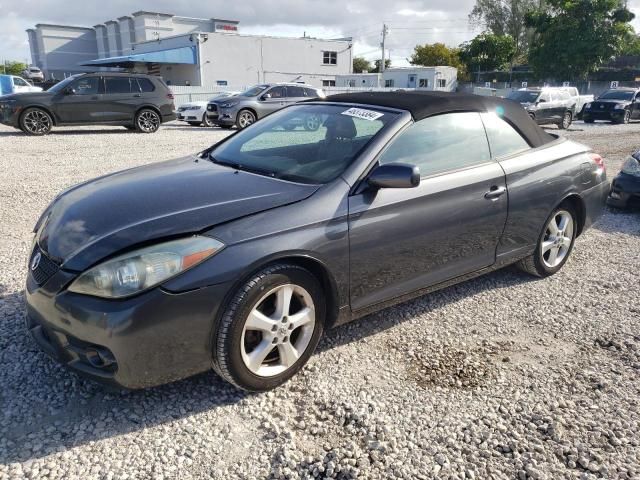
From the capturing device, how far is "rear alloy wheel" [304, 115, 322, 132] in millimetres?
3804

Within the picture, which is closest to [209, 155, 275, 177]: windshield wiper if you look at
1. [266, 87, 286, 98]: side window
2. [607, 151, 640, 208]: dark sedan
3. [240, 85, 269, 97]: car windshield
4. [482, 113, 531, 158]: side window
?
[482, 113, 531, 158]: side window

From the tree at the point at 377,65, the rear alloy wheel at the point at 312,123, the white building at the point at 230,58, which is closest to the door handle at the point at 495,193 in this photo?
the rear alloy wheel at the point at 312,123

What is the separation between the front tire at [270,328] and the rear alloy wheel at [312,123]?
1378 mm

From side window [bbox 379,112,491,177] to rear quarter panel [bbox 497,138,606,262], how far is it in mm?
305

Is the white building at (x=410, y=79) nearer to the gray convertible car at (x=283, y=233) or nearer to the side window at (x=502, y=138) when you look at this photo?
the side window at (x=502, y=138)

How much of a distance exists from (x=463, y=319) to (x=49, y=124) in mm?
13550

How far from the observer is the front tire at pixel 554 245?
4391 millimetres

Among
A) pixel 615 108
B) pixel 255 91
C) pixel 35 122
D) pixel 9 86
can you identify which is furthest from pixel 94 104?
pixel 615 108

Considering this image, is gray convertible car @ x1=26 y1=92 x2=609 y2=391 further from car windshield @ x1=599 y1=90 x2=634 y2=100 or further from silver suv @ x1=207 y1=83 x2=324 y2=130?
car windshield @ x1=599 y1=90 x2=634 y2=100

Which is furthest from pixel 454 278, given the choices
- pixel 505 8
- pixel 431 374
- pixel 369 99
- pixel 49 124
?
pixel 505 8

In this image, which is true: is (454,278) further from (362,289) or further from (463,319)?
(362,289)

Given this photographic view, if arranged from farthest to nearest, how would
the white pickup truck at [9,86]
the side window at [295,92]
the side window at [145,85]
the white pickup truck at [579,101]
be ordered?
the white pickup truck at [9,86], the white pickup truck at [579,101], the side window at [295,92], the side window at [145,85]

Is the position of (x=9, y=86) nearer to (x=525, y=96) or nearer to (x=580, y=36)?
(x=525, y=96)

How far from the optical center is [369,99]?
12.4ft
